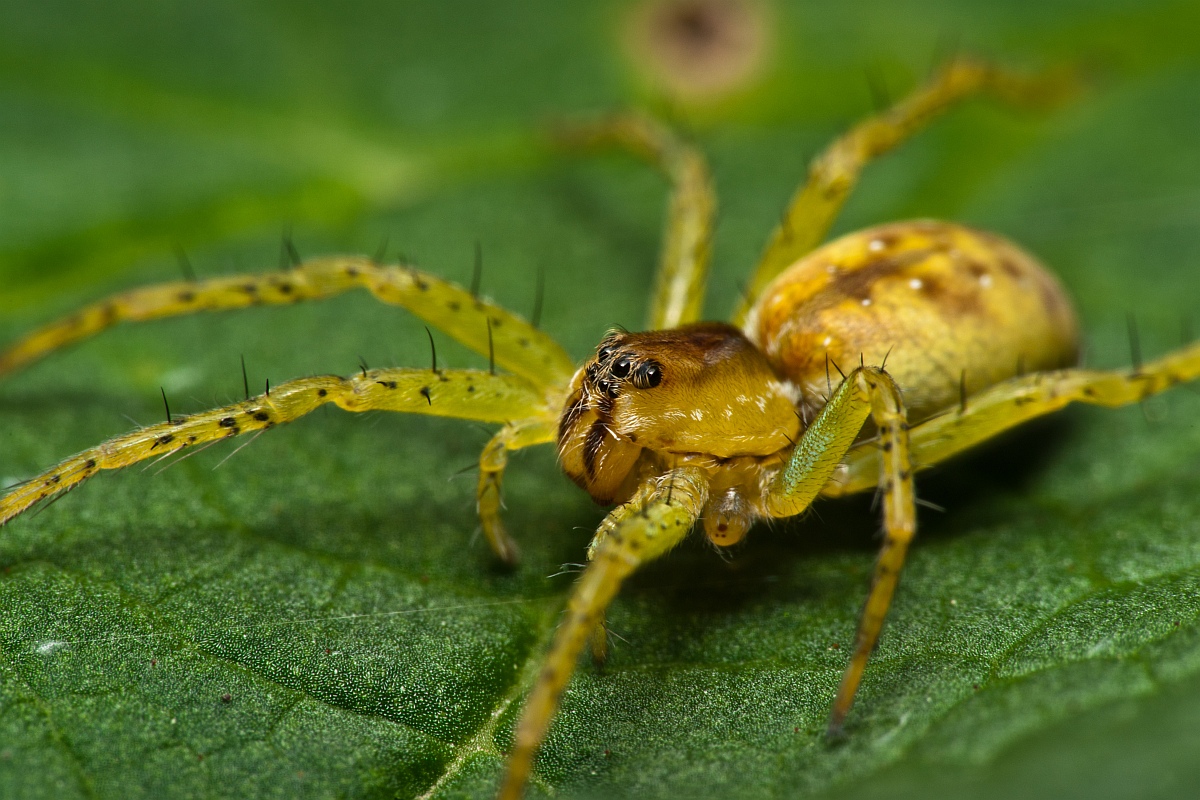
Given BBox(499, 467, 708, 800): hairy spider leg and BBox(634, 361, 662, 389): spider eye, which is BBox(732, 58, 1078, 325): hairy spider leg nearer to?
BBox(634, 361, 662, 389): spider eye

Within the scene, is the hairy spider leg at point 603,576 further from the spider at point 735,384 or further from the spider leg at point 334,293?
the spider leg at point 334,293

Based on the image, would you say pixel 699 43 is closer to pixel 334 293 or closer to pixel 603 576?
pixel 334 293

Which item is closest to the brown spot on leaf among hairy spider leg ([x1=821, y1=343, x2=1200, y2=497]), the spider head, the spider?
the spider

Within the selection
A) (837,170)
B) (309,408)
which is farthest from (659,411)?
(837,170)

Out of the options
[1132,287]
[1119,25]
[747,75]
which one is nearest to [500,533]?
[1132,287]

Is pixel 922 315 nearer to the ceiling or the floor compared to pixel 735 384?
nearer to the ceiling

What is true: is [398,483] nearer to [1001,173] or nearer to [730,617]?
[730,617]
